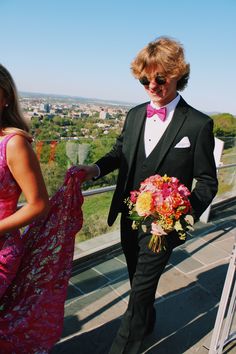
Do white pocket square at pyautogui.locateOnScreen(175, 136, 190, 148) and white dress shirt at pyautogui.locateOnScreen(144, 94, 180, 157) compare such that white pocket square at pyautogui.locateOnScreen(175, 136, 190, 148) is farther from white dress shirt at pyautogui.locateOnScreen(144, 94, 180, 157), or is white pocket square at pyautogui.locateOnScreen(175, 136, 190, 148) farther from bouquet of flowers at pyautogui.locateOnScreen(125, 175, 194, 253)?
bouquet of flowers at pyautogui.locateOnScreen(125, 175, 194, 253)

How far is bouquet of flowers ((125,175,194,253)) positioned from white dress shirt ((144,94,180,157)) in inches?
14.1

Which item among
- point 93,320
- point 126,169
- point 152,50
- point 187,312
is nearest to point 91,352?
point 93,320

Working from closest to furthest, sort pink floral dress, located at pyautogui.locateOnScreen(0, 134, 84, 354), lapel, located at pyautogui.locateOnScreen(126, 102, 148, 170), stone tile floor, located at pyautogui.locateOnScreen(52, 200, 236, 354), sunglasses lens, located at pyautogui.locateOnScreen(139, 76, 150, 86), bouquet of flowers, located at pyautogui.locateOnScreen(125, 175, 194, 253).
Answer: bouquet of flowers, located at pyautogui.locateOnScreen(125, 175, 194, 253) < pink floral dress, located at pyautogui.locateOnScreen(0, 134, 84, 354) < sunglasses lens, located at pyautogui.locateOnScreen(139, 76, 150, 86) < lapel, located at pyautogui.locateOnScreen(126, 102, 148, 170) < stone tile floor, located at pyautogui.locateOnScreen(52, 200, 236, 354)

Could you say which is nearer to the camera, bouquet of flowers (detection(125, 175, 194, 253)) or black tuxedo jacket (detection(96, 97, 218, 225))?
bouquet of flowers (detection(125, 175, 194, 253))

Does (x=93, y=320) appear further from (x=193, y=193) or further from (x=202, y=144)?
(x=202, y=144)

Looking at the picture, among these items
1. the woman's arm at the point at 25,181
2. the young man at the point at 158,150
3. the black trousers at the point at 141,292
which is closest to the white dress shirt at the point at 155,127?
the young man at the point at 158,150

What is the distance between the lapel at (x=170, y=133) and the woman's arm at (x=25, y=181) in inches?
30.9

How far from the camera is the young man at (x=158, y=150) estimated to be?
2078mm

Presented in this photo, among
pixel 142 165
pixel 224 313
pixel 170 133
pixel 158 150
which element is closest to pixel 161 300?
pixel 224 313

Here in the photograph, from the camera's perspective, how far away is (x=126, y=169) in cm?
239

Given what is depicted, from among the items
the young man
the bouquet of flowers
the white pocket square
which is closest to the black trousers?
the young man

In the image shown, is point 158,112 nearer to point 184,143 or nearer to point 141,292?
point 184,143

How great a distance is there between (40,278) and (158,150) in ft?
3.48

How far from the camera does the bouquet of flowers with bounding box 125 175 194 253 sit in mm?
1840
